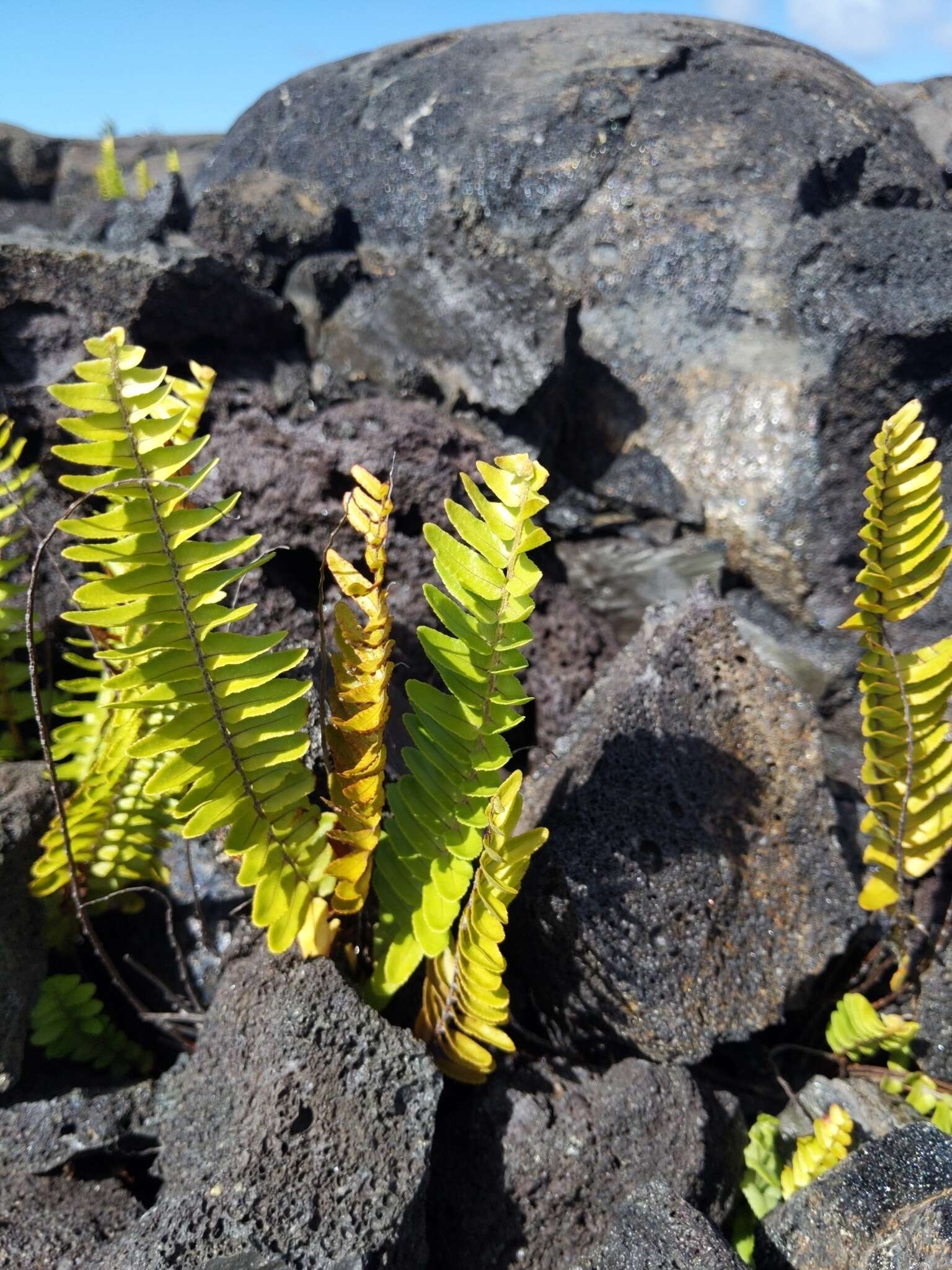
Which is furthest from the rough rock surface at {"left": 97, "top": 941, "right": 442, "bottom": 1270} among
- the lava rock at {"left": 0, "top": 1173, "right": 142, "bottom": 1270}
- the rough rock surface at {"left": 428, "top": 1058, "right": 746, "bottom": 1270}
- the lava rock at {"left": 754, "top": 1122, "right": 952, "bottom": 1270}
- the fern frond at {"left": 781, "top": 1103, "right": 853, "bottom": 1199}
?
the fern frond at {"left": 781, "top": 1103, "right": 853, "bottom": 1199}

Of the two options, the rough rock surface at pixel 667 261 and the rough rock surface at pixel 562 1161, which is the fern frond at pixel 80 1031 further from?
Result: the rough rock surface at pixel 667 261

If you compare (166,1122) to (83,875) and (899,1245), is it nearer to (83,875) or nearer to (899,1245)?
(83,875)

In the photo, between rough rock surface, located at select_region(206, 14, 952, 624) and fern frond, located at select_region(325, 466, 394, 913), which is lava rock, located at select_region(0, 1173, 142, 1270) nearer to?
fern frond, located at select_region(325, 466, 394, 913)

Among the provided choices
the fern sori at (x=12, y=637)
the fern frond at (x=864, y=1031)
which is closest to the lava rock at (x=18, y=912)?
the fern sori at (x=12, y=637)

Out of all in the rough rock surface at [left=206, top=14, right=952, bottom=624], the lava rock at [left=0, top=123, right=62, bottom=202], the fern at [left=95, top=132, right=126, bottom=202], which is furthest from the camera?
the lava rock at [left=0, top=123, right=62, bottom=202]

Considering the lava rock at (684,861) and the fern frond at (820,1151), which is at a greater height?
the lava rock at (684,861)

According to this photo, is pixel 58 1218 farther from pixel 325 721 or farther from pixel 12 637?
pixel 12 637

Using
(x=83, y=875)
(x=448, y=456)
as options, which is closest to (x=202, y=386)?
(x=448, y=456)
